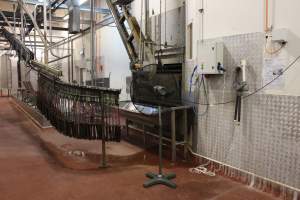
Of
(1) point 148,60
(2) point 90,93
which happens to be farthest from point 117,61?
(2) point 90,93

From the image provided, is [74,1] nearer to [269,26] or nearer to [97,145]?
[97,145]

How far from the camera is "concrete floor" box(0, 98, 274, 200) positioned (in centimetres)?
263

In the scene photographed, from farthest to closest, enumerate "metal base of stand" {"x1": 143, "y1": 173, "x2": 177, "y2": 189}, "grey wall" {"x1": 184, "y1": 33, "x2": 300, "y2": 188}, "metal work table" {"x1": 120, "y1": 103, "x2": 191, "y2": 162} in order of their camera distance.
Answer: "metal work table" {"x1": 120, "y1": 103, "x2": 191, "y2": 162}, "metal base of stand" {"x1": 143, "y1": 173, "x2": 177, "y2": 189}, "grey wall" {"x1": 184, "y1": 33, "x2": 300, "y2": 188}

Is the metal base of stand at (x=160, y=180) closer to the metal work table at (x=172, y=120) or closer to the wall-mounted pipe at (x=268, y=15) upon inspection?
the metal work table at (x=172, y=120)

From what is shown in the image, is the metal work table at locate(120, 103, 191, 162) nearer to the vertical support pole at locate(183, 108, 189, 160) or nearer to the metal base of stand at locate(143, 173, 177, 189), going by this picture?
the vertical support pole at locate(183, 108, 189, 160)

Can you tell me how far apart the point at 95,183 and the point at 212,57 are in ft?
6.45

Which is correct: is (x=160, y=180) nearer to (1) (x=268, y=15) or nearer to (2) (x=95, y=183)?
(2) (x=95, y=183)

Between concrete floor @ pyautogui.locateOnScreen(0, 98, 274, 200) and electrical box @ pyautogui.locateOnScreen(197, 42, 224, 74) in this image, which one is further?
electrical box @ pyautogui.locateOnScreen(197, 42, 224, 74)

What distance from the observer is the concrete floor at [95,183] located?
8.64 ft

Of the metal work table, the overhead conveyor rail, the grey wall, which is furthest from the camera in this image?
the overhead conveyor rail

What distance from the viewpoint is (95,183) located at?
9.58 ft

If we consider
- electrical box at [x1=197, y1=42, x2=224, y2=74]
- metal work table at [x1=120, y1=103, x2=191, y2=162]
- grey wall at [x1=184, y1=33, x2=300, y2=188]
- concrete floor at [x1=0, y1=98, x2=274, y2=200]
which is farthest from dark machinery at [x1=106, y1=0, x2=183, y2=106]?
concrete floor at [x1=0, y1=98, x2=274, y2=200]

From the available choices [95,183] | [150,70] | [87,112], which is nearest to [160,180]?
[95,183]

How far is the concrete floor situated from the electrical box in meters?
1.29
